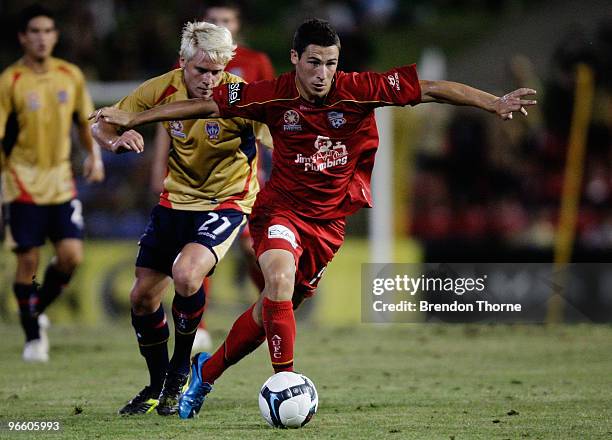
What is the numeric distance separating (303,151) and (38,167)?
393 cm

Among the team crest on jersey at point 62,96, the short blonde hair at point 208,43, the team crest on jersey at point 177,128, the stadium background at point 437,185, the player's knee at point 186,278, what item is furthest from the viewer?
the stadium background at point 437,185

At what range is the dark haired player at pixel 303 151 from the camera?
559 cm

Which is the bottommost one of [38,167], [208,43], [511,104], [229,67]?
[38,167]

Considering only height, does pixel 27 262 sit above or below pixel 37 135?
below

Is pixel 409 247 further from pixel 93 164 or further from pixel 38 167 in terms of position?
pixel 38 167

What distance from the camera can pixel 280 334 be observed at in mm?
5500

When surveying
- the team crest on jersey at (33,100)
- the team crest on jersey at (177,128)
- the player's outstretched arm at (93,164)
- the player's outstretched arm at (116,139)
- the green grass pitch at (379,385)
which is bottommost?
the green grass pitch at (379,385)

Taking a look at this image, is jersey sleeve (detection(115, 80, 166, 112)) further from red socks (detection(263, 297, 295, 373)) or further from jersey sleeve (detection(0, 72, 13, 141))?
jersey sleeve (detection(0, 72, 13, 141))

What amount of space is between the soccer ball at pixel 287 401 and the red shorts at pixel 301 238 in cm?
63

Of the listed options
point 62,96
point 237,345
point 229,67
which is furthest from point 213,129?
point 62,96

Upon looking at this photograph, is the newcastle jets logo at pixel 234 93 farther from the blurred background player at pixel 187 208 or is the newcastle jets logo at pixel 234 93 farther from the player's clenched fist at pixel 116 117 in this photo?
the player's clenched fist at pixel 116 117

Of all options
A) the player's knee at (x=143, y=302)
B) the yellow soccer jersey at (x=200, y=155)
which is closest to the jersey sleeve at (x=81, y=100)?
the yellow soccer jersey at (x=200, y=155)

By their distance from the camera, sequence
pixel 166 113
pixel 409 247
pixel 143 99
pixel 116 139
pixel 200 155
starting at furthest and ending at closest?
pixel 409 247 → pixel 200 155 → pixel 143 99 → pixel 116 139 → pixel 166 113

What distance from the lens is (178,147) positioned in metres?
6.56
